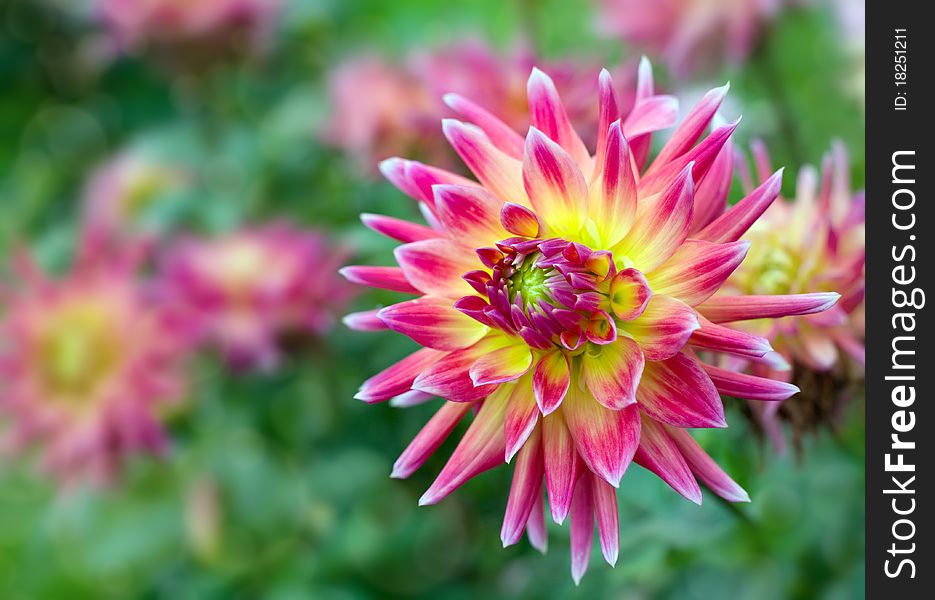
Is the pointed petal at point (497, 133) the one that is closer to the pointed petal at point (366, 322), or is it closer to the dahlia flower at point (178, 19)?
the pointed petal at point (366, 322)

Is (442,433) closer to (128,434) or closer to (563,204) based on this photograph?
(563,204)

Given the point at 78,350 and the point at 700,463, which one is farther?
the point at 78,350

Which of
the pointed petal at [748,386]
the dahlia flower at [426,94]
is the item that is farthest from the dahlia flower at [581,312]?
the dahlia flower at [426,94]

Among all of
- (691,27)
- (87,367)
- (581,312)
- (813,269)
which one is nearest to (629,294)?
(581,312)

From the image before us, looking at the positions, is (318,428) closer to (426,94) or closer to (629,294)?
(426,94)

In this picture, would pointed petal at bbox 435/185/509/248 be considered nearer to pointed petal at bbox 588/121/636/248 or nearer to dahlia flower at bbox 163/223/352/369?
pointed petal at bbox 588/121/636/248
